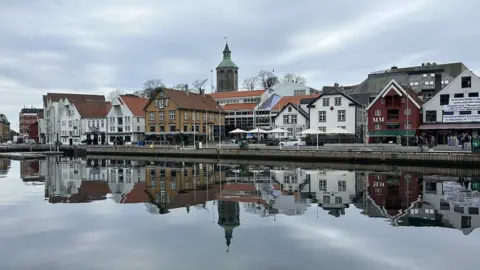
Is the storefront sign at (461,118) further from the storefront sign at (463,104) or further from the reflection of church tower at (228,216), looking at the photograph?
the reflection of church tower at (228,216)

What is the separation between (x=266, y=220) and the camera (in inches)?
688

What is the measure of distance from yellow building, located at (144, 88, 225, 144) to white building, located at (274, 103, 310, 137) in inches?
481

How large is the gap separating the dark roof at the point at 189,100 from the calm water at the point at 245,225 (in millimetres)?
46748

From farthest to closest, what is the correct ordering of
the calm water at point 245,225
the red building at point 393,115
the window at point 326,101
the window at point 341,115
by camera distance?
the window at point 326,101, the window at point 341,115, the red building at point 393,115, the calm water at point 245,225

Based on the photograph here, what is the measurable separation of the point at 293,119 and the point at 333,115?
305 inches

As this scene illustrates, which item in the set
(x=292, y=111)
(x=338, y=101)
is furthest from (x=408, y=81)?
(x=292, y=111)

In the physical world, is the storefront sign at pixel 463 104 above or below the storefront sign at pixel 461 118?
above

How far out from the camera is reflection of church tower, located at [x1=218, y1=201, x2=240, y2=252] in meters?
15.7

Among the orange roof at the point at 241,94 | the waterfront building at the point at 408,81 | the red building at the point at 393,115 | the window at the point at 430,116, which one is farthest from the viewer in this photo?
the orange roof at the point at 241,94

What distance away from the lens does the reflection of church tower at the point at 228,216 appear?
15664 millimetres

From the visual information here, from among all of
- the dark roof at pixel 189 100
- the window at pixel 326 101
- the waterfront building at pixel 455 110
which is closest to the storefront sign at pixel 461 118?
the waterfront building at pixel 455 110

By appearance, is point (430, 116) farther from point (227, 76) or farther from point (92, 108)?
point (227, 76)

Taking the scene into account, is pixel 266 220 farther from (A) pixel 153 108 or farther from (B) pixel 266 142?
(A) pixel 153 108

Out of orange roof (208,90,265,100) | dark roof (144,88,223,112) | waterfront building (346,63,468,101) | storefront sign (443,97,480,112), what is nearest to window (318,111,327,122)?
waterfront building (346,63,468,101)
